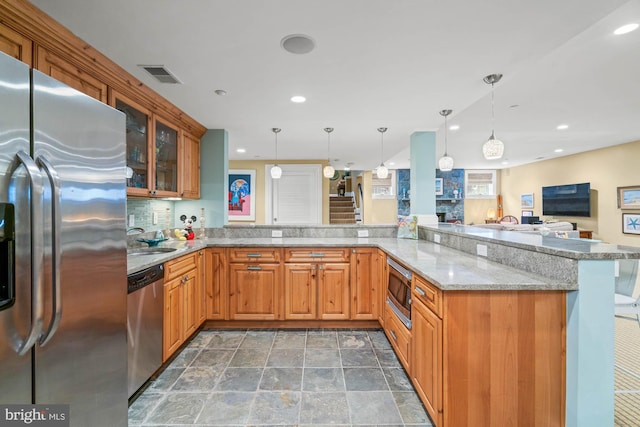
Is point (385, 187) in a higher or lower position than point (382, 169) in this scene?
higher

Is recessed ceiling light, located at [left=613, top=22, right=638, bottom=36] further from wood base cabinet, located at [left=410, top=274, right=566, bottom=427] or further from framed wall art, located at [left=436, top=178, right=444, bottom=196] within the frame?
framed wall art, located at [left=436, top=178, right=444, bottom=196]

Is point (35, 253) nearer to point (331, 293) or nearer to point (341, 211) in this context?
point (331, 293)

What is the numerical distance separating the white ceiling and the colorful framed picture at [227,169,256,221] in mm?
2638

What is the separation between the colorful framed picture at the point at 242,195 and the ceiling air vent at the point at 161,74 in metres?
4.04

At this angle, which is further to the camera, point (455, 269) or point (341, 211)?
point (341, 211)

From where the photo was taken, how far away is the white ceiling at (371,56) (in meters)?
1.52

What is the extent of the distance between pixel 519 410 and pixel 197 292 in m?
2.70

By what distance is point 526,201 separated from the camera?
9039 millimetres

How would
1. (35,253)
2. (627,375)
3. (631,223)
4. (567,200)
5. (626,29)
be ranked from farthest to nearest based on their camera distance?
(567,200) < (631,223) < (627,375) < (626,29) < (35,253)

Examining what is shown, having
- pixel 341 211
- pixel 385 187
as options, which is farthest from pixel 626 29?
pixel 385 187

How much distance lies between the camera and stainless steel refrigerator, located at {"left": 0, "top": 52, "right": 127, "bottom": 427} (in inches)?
34.7

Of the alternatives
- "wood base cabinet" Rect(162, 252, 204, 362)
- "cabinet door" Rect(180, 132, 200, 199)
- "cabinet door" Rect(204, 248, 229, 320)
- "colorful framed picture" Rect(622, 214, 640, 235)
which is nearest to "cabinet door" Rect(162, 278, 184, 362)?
"wood base cabinet" Rect(162, 252, 204, 362)

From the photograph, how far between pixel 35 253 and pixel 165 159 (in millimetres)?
2237

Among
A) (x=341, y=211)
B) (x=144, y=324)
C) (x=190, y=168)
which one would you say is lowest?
(x=144, y=324)
